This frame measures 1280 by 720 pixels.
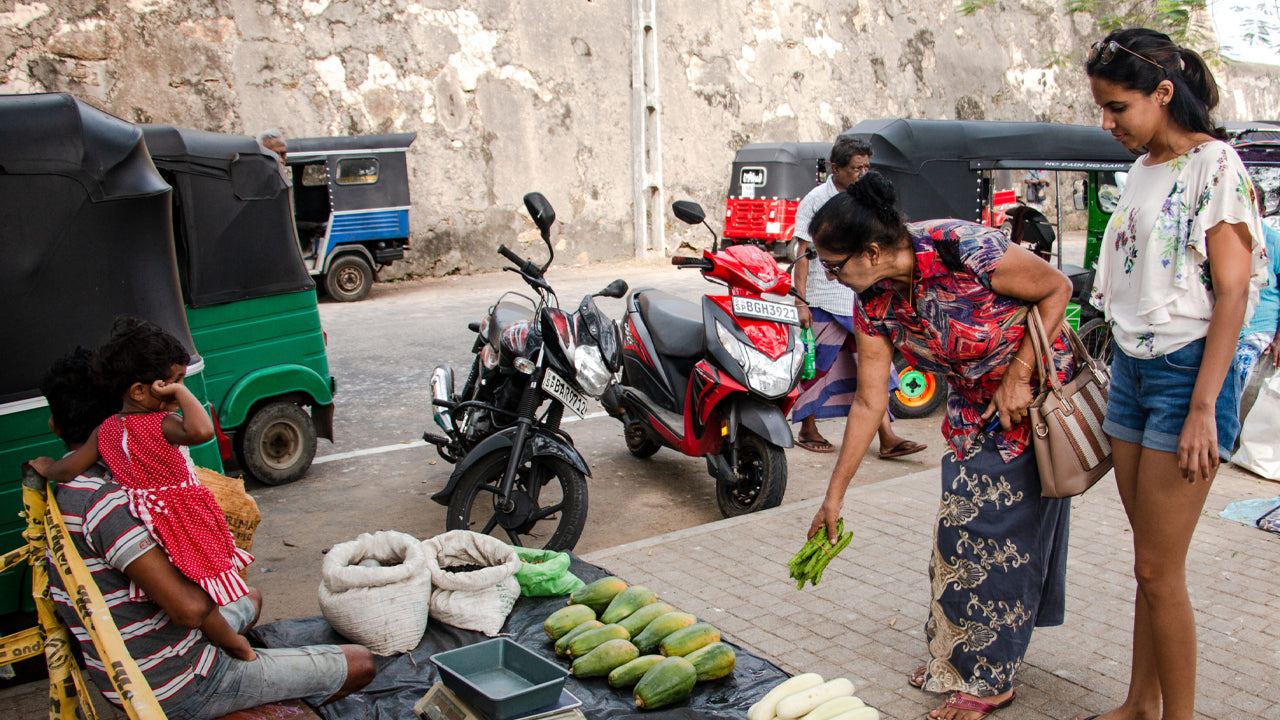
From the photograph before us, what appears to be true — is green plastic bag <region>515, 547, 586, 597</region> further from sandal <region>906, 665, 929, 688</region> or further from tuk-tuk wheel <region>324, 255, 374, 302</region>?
tuk-tuk wheel <region>324, 255, 374, 302</region>

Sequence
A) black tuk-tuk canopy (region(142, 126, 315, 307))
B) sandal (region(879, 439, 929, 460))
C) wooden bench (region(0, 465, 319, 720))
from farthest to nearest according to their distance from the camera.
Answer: sandal (region(879, 439, 929, 460)) → black tuk-tuk canopy (region(142, 126, 315, 307)) → wooden bench (region(0, 465, 319, 720))

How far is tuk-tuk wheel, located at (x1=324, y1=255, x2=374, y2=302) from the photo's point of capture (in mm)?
13023

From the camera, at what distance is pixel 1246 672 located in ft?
10.3

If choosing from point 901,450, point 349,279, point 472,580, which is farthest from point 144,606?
point 349,279

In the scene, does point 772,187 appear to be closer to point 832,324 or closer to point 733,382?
point 832,324

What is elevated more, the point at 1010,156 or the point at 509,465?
the point at 1010,156

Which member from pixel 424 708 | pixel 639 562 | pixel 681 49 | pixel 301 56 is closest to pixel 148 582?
pixel 424 708

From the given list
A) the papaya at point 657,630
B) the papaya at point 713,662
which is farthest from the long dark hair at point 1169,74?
the papaya at point 657,630

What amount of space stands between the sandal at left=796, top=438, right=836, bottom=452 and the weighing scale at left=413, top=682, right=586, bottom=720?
3.82m

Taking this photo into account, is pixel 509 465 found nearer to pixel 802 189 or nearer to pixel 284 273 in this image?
pixel 284 273

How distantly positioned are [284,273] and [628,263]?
12.2 m

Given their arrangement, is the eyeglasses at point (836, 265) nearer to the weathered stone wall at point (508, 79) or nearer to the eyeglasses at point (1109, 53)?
the eyeglasses at point (1109, 53)

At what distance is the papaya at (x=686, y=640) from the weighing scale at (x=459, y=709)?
0.50 metres

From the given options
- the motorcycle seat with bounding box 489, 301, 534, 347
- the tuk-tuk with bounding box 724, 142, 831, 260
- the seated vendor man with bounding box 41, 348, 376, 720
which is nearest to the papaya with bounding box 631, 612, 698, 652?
the seated vendor man with bounding box 41, 348, 376, 720
